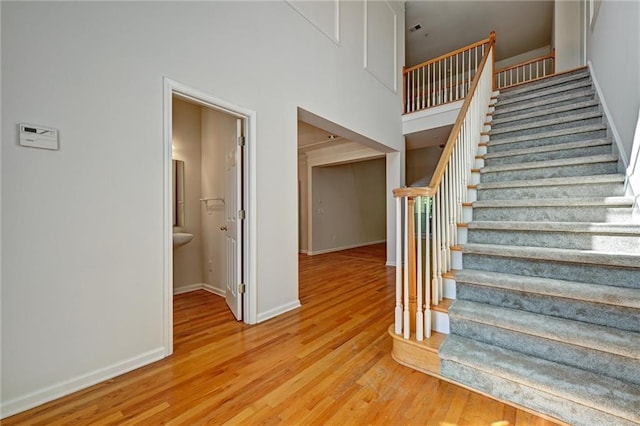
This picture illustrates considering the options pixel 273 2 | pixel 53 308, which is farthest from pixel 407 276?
pixel 273 2

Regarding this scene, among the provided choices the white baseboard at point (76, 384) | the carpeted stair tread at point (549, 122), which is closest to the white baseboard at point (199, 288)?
the white baseboard at point (76, 384)

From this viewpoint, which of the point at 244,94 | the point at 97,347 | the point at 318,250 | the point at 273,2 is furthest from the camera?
the point at 318,250

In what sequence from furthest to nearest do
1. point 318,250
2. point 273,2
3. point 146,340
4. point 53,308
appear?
A: 1. point 318,250
2. point 273,2
3. point 146,340
4. point 53,308

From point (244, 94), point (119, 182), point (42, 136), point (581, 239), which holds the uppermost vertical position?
point (244, 94)

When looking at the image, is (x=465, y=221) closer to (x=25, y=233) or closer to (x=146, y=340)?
(x=146, y=340)

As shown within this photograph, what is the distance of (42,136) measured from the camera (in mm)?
1460

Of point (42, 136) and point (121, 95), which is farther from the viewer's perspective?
point (121, 95)

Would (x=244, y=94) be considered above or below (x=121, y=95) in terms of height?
above

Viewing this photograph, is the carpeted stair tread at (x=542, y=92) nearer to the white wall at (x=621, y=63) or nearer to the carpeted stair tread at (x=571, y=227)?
the white wall at (x=621, y=63)

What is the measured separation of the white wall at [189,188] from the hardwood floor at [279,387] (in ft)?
A: 3.87

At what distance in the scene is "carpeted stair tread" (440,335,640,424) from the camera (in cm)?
123

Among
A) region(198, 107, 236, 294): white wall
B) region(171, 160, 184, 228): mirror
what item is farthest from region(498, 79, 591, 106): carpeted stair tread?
region(171, 160, 184, 228): mirror

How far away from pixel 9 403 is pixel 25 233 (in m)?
0.83

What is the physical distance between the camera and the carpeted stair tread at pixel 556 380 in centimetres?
123
